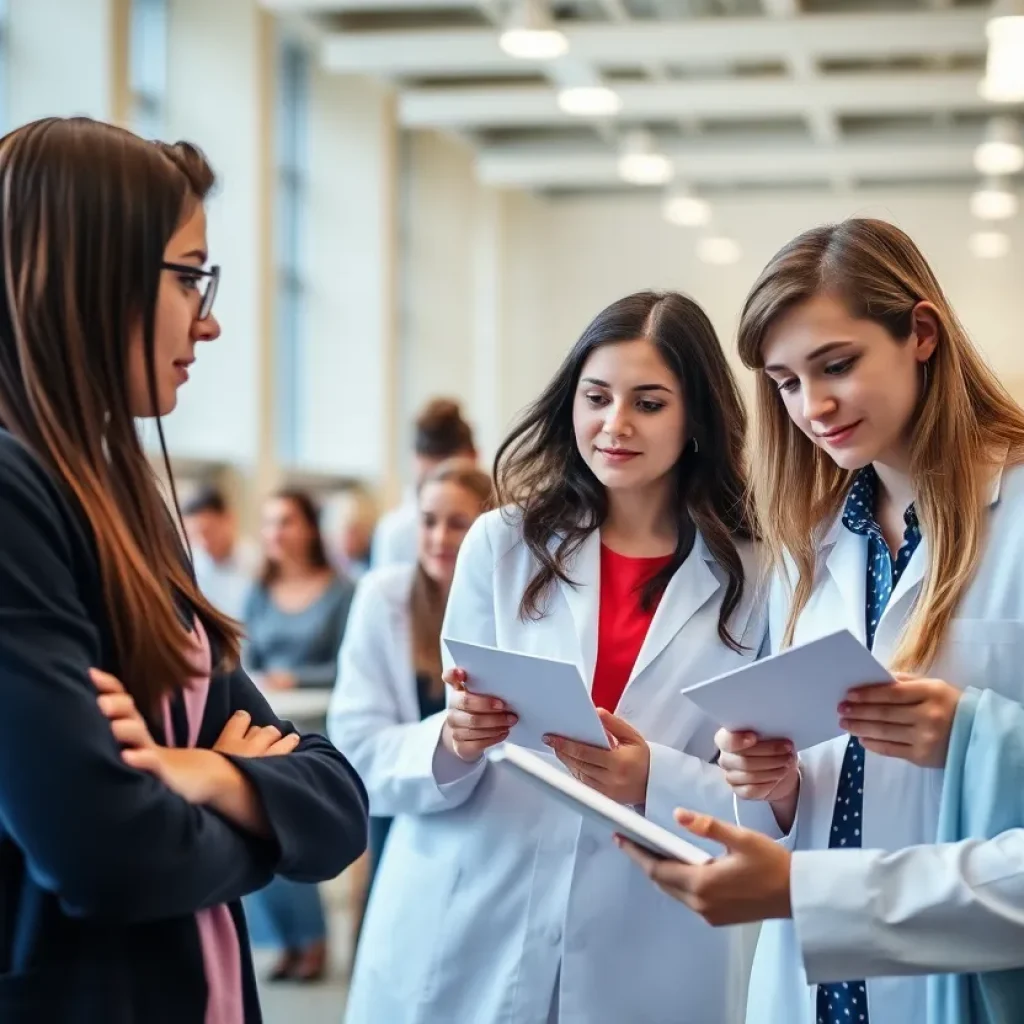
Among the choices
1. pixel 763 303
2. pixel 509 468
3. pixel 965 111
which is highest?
pixel 965 111

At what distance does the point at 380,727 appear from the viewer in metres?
2.95

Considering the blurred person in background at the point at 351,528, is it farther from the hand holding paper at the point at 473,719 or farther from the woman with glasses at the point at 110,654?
the woman with glasses at the point at 110,654

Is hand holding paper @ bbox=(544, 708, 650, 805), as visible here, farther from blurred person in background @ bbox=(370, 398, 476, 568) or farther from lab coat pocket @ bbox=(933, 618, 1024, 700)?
blurred person in background @ bbox=(370, 398, 476, 568)

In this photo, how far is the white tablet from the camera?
4.90 feet

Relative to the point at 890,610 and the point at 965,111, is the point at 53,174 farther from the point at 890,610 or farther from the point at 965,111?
the point at 965,111

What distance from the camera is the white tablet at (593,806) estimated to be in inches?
58.8

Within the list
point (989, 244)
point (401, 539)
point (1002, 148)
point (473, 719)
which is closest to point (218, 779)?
point (473, 719)

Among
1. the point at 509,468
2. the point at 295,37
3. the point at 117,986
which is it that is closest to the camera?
the point at 117,986

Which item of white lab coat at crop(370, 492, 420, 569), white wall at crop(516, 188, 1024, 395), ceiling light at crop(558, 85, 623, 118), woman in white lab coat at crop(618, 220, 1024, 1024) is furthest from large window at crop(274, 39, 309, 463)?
woman in white lab coat at crop(618, 220, 1024, 1024)

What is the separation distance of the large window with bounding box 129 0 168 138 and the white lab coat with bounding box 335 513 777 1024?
293 inches

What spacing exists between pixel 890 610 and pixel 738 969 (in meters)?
0.76

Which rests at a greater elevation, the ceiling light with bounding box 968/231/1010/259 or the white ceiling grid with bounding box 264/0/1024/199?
the white ceiling grid with bounding box 264/0/1024/199

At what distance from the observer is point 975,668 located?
1771mm

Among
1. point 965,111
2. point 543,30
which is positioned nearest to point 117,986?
point 543,30
